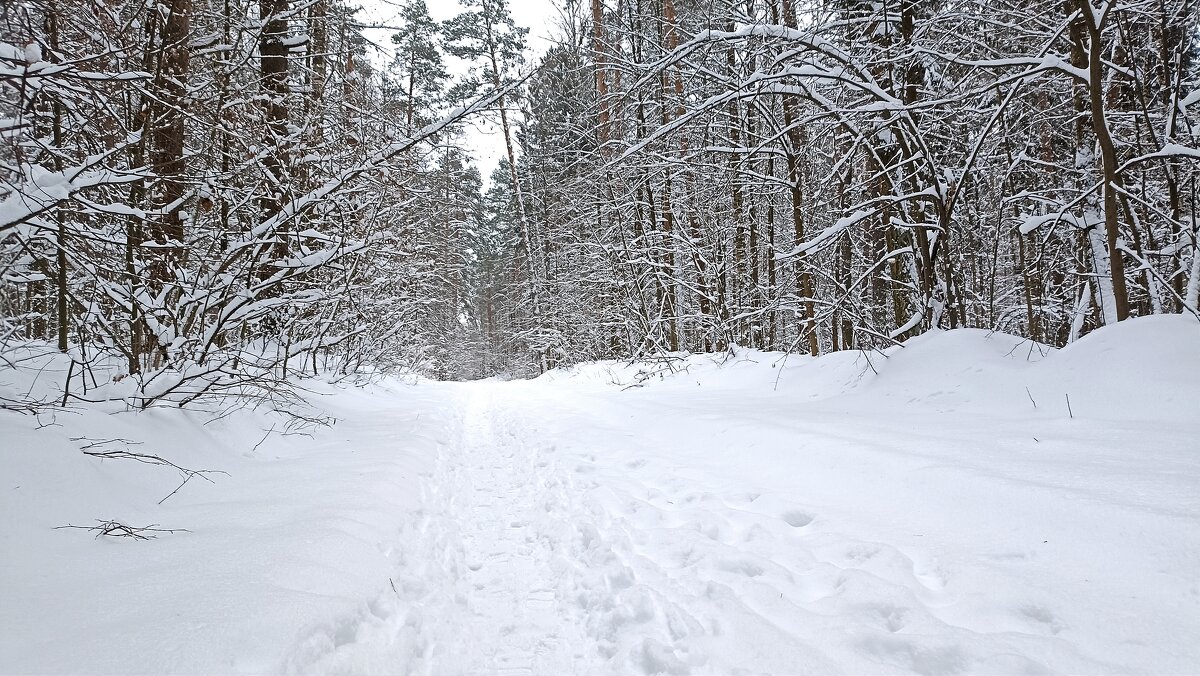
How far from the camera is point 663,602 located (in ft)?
7.09

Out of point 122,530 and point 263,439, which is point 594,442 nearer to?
point 263,439

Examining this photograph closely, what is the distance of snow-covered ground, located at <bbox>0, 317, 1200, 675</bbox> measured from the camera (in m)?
1.66

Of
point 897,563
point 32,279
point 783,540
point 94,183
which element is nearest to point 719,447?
point 783,540

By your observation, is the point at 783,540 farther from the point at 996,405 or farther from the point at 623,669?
the point at 996,405

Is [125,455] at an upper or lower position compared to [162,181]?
lower

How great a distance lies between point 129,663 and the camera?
4.98 ft

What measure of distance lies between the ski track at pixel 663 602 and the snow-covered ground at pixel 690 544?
1cm

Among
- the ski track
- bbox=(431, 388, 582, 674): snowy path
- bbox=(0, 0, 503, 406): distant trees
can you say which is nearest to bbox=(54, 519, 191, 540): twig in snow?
the ski track

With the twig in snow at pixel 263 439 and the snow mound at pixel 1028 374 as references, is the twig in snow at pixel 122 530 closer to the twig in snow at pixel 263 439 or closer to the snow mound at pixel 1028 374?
the twig in snow at pixel 263 439

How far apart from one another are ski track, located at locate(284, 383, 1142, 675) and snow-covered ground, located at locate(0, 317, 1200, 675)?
0.04 feet

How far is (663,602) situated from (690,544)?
54cm

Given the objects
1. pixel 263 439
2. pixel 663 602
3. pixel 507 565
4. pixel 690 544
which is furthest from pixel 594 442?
pixel 663 602

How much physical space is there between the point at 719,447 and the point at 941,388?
6.23 ft

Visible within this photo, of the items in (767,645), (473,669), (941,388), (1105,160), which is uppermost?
(1105,160)
